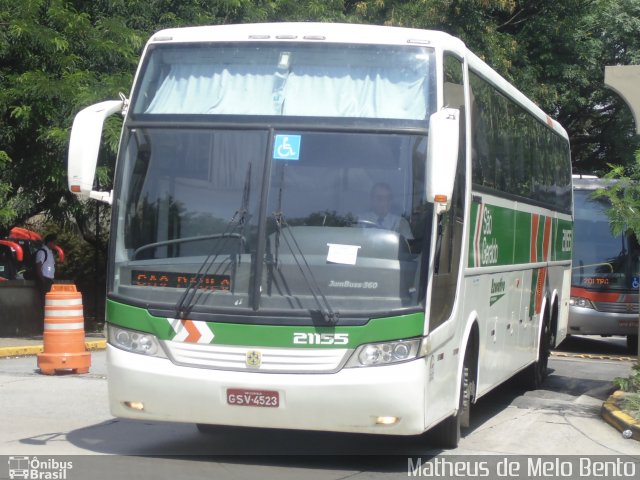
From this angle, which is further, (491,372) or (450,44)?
(491,372)

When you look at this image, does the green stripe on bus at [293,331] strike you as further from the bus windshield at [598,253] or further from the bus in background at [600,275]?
the bus windshield at [598,253]

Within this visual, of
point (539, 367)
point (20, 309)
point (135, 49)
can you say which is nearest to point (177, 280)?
point (539, 367)

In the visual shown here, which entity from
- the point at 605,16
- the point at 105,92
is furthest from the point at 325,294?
the point at 605,16

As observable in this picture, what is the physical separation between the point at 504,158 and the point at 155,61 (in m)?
4.08

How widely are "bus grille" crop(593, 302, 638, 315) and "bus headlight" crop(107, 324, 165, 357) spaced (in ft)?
45.8

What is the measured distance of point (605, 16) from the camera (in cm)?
2700

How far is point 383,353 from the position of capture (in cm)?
782

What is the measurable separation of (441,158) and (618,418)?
4.46m

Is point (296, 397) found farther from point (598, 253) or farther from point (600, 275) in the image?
point (598, 253)

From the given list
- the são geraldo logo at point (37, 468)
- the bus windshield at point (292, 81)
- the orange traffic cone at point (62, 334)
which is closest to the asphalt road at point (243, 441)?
the são geraldo logo at point (37, 468)

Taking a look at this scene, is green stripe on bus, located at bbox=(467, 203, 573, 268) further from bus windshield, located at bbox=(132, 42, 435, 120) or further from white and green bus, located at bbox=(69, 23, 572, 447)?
bus windshield, located at bbox=(132, 42, 435, 120)

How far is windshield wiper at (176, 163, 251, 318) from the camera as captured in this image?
8.03 metres

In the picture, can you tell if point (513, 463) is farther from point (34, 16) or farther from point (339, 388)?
point (34, 16)

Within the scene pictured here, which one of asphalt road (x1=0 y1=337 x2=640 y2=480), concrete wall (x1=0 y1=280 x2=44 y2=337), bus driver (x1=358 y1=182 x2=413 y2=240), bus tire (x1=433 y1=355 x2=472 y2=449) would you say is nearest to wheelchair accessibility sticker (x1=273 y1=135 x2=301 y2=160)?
bus driver (x1=358 y1=182 x2=413 y2=240)
